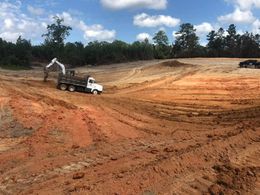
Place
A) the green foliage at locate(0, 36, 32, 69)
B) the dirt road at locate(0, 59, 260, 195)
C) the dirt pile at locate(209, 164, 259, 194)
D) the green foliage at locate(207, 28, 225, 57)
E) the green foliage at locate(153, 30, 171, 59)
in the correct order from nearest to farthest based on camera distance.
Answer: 1. the dirt pile at locate(209, 164, 259, 194)
2. the dirt road at locate(0, 59, 260, 195)
3. the green foliage at locate(0, 36, 32, 69)
4. the green foliage at locate(153, 30, 171, 59)
5. the green foliage at locate(207, 28, 225, 57)

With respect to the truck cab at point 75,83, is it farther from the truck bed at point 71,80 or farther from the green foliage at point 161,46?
the green foliage at point 161,46

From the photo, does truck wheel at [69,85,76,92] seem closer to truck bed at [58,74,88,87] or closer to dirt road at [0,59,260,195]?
truck bed at [58,74,88,87]

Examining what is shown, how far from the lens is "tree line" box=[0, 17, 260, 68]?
2729 inches

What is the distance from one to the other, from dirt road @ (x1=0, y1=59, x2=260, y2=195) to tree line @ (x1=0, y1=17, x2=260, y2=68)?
1701 inches

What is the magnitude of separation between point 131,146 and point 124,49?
2369 inches

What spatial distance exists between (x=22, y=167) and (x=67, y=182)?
2426 mm

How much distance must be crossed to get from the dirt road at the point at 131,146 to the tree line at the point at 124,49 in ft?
142

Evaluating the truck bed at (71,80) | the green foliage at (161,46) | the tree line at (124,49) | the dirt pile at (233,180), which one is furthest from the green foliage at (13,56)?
the dirt pile at (233,180)

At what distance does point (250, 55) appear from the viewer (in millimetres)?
75938

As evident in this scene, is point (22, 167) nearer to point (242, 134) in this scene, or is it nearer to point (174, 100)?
point (242, 134)

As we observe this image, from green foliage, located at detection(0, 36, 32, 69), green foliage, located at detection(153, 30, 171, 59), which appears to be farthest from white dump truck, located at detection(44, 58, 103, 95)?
green foliage, located at detection(153, 30, 171, 59)

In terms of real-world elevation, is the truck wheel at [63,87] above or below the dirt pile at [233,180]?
below

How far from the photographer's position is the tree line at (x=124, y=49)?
6931 centimetres

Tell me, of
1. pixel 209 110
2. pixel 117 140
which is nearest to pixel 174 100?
pixel 209 110
